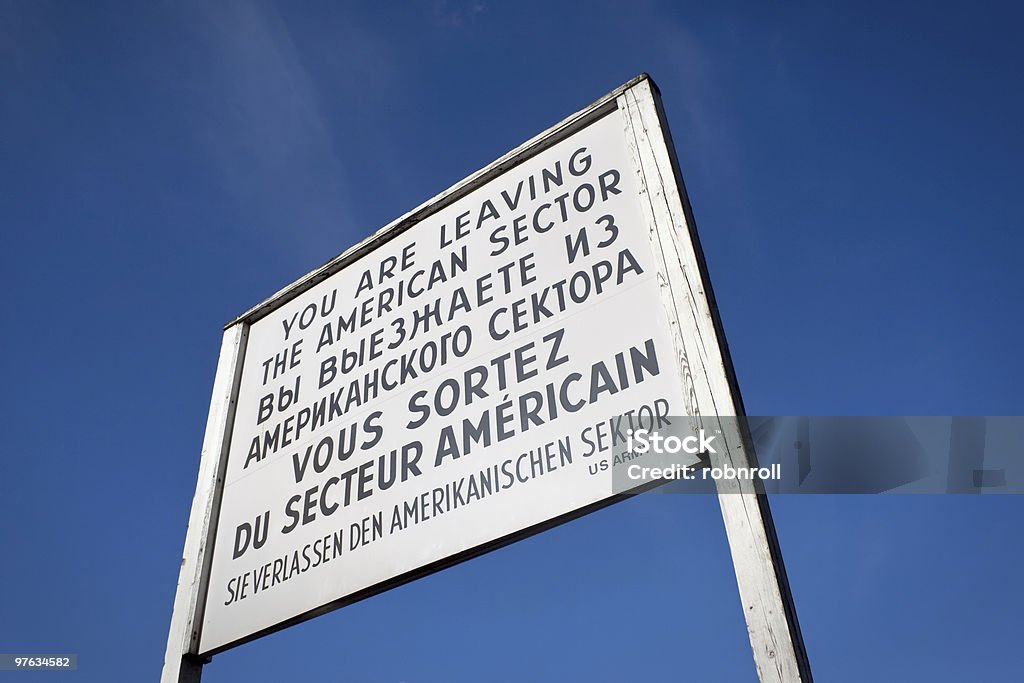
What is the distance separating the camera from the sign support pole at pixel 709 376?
236 centimetres

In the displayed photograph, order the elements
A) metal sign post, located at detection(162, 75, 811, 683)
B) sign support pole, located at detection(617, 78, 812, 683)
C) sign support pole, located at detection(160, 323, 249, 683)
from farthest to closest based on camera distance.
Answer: sign support pole, located at detection(160, 323, 249, 683) → metal sign post, located at detection(162, 75, 811, 683) → sign support pole, located at detection(617, 78, 812, 683)

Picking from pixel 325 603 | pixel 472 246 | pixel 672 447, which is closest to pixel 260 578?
pixel 325 603

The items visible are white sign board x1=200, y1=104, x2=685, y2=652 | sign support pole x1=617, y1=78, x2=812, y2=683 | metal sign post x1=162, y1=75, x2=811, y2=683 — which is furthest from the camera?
white sign board x1=200, y1=104, x2=685, y2=652

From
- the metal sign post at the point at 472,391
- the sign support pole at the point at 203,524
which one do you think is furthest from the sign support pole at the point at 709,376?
the sign support pole at the point at 203,524

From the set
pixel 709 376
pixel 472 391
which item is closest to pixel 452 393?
pixel 472 391

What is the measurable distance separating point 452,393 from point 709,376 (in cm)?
113

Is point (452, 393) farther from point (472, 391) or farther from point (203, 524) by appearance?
point (203, 524)

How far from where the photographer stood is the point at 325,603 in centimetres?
347

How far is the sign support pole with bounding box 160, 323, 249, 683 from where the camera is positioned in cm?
381

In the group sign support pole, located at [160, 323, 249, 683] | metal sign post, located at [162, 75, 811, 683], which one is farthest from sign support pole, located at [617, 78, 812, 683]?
sign support pole, located at [160, 323, 249, 683]

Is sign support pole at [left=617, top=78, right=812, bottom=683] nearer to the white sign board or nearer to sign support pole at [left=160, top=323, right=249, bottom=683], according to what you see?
the white sign board

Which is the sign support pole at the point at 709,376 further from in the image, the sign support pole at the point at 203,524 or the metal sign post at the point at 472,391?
the sign support pole at the point at 203,524

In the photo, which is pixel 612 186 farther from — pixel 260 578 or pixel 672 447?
pixel 260 578

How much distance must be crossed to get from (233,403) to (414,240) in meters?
1.25
